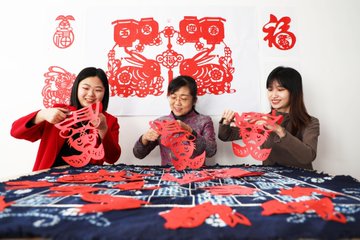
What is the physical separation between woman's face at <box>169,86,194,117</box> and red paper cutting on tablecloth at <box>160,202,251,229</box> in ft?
3.12

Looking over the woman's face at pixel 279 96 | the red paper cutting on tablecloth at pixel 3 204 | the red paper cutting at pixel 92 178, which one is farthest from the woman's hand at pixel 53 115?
the woman's face at pixel 279 96

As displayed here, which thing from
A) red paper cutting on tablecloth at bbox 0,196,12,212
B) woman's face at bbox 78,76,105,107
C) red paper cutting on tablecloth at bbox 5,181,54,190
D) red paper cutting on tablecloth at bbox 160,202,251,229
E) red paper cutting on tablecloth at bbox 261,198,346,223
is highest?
woman's face at bbox 78,76,105,107

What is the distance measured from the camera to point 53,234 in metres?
0.37

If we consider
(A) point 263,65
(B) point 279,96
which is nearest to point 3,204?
(B) point 279,96

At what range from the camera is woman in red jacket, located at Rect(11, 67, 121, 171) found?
1.10 m

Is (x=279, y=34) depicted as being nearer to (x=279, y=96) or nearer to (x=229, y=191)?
(x=279, y=96)

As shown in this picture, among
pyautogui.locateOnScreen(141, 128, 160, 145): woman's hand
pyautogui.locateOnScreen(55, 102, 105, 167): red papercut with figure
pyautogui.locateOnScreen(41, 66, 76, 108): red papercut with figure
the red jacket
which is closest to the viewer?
pyautogui.locateOnScreen(55, 102, 105, 167): red papercut with figure

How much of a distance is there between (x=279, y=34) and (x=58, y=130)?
1.51 meters

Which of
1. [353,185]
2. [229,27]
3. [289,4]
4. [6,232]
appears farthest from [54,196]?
[289,4]

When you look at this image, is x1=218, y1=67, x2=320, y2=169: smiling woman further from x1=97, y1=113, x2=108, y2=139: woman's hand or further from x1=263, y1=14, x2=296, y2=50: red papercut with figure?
x1=97, y1=113, x2=108, y2=139: woman's hand

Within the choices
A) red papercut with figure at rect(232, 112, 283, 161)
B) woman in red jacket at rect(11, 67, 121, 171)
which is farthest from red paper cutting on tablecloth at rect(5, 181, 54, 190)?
red papercut with figure at rect(232, 112, 283, 161)

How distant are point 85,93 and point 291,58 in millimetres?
1349

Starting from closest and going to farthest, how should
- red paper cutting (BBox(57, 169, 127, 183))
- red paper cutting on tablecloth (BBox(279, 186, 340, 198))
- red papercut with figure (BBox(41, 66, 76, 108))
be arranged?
1. red paper cutting on tablecloth (BBox(279, 186, 340, 198))
2. red paper cutting (BBox(57, 169, 127, 183))
3. red papercut with figure (BBox(41, 66, 76, 108))

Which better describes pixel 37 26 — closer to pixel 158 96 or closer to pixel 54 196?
pixel 158 96
